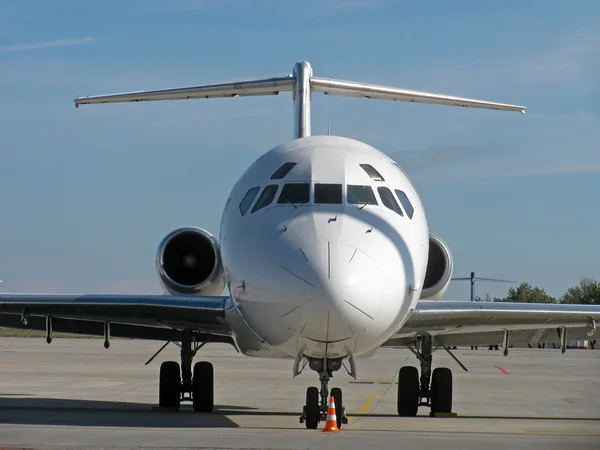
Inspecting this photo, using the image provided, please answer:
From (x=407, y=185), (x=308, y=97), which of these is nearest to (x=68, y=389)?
(x=308, y=97)

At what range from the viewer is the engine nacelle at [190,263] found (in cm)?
1688

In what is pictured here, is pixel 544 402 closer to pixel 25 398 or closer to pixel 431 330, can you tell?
pixel 431 330

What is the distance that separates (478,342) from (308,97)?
5578 mm

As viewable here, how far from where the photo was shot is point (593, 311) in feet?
52.1

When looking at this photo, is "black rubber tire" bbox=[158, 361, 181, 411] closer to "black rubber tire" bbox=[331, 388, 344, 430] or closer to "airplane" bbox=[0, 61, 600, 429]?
"airplane" bbox=[0, 61, 600, 429]

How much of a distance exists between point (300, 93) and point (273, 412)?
6033mm

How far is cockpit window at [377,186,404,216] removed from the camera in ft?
43.3

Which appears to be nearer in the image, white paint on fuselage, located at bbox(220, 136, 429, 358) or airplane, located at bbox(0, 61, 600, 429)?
white paint on fuselage, located at bbox(220, 136, 429, 358)

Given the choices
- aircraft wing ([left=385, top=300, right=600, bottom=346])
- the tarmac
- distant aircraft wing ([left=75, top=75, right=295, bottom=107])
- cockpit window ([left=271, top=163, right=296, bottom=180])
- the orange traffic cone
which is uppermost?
distant aircraft wing ([left=75, top=75, right=295, bottom=107])

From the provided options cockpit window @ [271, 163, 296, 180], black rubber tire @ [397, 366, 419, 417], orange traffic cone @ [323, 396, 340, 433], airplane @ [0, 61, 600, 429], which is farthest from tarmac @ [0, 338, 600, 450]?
cockpit window @ [271, 163, 296, 180]

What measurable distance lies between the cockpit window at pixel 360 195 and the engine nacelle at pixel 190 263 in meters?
4.27

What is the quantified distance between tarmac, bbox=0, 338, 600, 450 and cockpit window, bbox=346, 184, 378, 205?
2.89 meters

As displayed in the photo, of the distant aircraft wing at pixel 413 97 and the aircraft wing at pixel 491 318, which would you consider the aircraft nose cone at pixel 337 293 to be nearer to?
the aircraft wing at pixel 491 318

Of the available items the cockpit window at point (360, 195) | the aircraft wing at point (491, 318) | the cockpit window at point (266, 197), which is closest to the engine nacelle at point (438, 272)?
the aircraft wing at point (491, 318)
